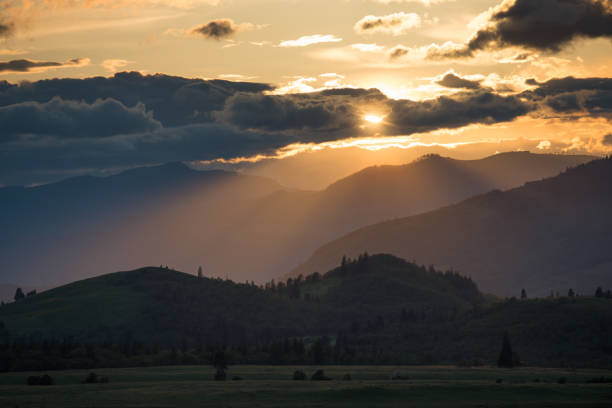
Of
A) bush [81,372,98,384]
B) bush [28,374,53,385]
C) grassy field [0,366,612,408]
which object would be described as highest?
bush [28,374,53,385]

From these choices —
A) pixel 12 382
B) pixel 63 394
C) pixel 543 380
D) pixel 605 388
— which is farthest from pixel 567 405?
pixel 12 382

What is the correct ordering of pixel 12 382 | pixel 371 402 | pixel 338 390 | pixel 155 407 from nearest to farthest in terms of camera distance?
pixel 155 407 < pixel 371 402 < pixel 338 390 < pixel 12 382

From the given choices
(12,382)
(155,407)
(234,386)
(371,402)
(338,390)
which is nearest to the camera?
(155,407)

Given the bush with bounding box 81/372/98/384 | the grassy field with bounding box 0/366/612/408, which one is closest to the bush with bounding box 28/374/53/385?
the bush with bounding box 81/372/98/384

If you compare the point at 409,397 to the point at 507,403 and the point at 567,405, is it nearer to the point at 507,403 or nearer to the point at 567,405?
the point at 507,403

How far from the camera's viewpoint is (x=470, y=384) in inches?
6348

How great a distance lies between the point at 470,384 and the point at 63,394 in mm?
77299

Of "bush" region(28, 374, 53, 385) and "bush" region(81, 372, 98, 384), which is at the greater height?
"bush" region(28, 374, 53, 385)

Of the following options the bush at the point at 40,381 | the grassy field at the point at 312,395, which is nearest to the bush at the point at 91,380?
the bush at the point at 40,381

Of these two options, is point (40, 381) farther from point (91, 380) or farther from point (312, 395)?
point (312, 395)

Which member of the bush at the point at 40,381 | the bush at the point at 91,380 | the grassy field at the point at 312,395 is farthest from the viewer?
the bush at the point at 91,380

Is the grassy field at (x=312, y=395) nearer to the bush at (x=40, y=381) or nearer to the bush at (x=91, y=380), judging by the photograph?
the bush at (x=40, y=381)

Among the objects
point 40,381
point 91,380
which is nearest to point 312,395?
point 91,380

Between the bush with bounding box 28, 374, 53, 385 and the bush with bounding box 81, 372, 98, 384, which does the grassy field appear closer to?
the bush with bounding box 28, 374, 53, 385
